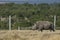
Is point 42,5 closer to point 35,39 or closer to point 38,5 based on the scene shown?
point 38,5

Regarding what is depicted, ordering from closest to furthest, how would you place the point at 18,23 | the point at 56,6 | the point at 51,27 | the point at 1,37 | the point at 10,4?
the point at 1,37, the point at 51,27, the point at 18,23, the point at 56,6, the point at 10,4

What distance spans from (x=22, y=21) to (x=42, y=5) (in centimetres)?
1883

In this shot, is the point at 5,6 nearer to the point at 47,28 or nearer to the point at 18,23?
the point at 18,23

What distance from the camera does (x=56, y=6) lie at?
38.1 metres

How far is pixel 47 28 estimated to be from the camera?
15.4 metres

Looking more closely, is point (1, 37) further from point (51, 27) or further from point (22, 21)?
point (22, 21)

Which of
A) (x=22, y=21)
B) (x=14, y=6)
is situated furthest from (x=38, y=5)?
(x=22, y=21)

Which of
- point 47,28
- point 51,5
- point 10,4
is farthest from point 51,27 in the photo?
point 10,4

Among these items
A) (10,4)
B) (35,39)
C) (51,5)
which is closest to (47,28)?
(35,39)

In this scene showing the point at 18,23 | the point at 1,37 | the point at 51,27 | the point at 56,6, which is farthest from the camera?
the point at 56,6

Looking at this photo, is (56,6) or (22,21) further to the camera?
(56,6)

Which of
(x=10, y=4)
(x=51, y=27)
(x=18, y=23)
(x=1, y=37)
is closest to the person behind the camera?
(x=1, y=37)

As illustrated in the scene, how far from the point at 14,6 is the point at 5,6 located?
1.33 m

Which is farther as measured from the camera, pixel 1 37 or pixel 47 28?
pixel 47 28
